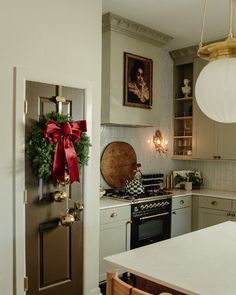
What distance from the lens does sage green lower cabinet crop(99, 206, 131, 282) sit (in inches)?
135

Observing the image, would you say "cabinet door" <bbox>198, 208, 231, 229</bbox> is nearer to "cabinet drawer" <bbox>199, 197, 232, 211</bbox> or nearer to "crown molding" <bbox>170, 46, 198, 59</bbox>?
"cabinet drawer" <bbox>199, 197, 232, 211</bbox>

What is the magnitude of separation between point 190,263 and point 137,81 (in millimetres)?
2780

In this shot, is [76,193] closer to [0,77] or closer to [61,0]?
[0,77]

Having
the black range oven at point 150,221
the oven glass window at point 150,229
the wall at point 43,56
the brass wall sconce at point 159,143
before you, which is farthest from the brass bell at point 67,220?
the brass wall sconce at point 159,143

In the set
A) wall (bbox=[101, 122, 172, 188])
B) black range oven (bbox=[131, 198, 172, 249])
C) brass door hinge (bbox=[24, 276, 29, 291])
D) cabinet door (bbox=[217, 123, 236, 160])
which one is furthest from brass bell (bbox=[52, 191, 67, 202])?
cabinet door (bbox=[217, 123, 236, 160])

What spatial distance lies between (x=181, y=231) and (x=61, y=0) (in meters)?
3.07

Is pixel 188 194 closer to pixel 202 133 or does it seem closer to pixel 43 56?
pixel 202 133

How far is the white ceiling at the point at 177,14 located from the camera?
338 centimetres

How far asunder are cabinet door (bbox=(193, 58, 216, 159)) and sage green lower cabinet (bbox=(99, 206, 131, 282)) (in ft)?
→ 5.23

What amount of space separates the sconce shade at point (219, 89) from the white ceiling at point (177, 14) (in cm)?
195

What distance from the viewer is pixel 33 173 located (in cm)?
262

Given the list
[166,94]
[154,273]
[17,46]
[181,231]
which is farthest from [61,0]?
[181,231]

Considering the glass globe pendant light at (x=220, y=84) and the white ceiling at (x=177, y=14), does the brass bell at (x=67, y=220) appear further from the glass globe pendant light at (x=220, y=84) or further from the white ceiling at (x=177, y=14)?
the white ceiling at (x=177, y=14)

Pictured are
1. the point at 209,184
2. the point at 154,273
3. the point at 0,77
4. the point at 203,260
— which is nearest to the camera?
the point at 154,273
